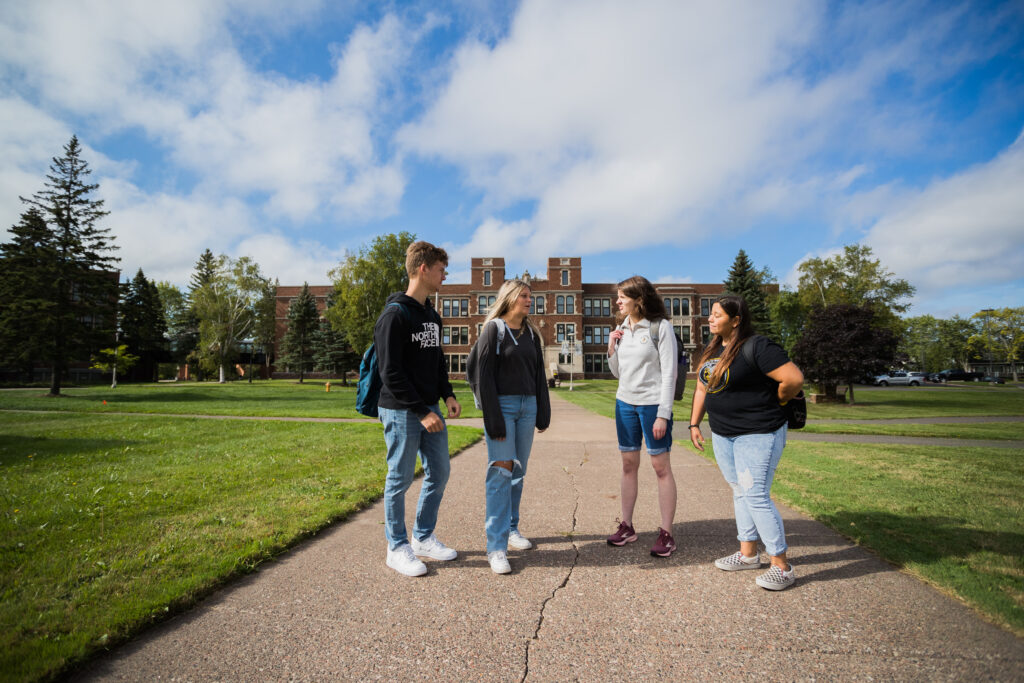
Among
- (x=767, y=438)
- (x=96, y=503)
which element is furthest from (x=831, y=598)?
(x=96, y=503)

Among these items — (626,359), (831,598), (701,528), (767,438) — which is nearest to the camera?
(831,598)

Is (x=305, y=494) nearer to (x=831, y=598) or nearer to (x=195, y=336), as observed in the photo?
(x=831, y=598)

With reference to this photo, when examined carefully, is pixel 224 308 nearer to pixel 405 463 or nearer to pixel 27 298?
pixel 27 298

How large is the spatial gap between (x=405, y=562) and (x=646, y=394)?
2191 mm

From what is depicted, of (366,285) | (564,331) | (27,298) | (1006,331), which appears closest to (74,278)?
(27,298)

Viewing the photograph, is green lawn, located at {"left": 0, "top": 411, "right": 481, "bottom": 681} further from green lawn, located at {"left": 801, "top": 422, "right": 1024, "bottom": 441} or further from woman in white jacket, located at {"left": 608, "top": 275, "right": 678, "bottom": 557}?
green lawn, located at {"left": 801, "top": 422, "right": 1024, "bottom": 441}

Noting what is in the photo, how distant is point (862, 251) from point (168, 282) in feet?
305

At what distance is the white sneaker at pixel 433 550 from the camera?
11.6 ft

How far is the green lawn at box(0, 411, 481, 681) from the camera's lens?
2570 mm

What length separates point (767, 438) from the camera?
3205 mm

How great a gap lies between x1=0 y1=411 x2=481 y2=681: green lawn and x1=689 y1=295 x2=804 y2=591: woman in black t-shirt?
354cm

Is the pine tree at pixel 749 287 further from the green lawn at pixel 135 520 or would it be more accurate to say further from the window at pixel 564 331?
the green lawn at pixel 135 520

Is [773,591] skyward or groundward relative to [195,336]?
groundward

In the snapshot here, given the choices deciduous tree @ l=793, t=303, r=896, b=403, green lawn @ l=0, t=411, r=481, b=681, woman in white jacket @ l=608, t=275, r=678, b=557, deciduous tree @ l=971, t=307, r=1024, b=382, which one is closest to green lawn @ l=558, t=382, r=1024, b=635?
woman in white jacket @ l=608, t=275, r=678, b=557
